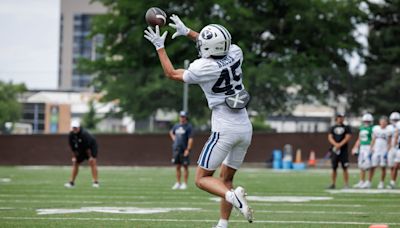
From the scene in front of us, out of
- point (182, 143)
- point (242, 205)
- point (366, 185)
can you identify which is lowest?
point (366, 185)

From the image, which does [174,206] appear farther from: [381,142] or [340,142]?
[381,142]

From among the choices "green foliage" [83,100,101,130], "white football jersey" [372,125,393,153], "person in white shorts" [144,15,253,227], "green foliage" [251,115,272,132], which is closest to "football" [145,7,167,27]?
"person in white shorts" [144,15,253,227]

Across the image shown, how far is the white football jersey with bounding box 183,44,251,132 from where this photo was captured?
32.8 ft

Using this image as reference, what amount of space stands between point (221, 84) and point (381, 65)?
104 feet

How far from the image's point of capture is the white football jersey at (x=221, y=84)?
9.99 metres

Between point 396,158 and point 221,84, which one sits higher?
point 221,84

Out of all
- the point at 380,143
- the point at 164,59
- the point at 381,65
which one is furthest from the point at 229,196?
the point at 381,65

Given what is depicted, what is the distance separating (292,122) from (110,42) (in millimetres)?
16001

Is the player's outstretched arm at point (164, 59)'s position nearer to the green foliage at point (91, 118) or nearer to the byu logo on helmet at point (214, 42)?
the byu logo on helmet at point (214, 42)

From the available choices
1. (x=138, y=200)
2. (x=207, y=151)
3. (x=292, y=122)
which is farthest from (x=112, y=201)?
(x=292, y=122)

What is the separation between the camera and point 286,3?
49.9m

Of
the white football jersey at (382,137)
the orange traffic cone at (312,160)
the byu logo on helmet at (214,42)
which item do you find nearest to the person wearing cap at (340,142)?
the white football jersey at (382,137)

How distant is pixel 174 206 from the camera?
14953 mm

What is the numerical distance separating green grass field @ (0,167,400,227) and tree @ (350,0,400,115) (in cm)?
1510
